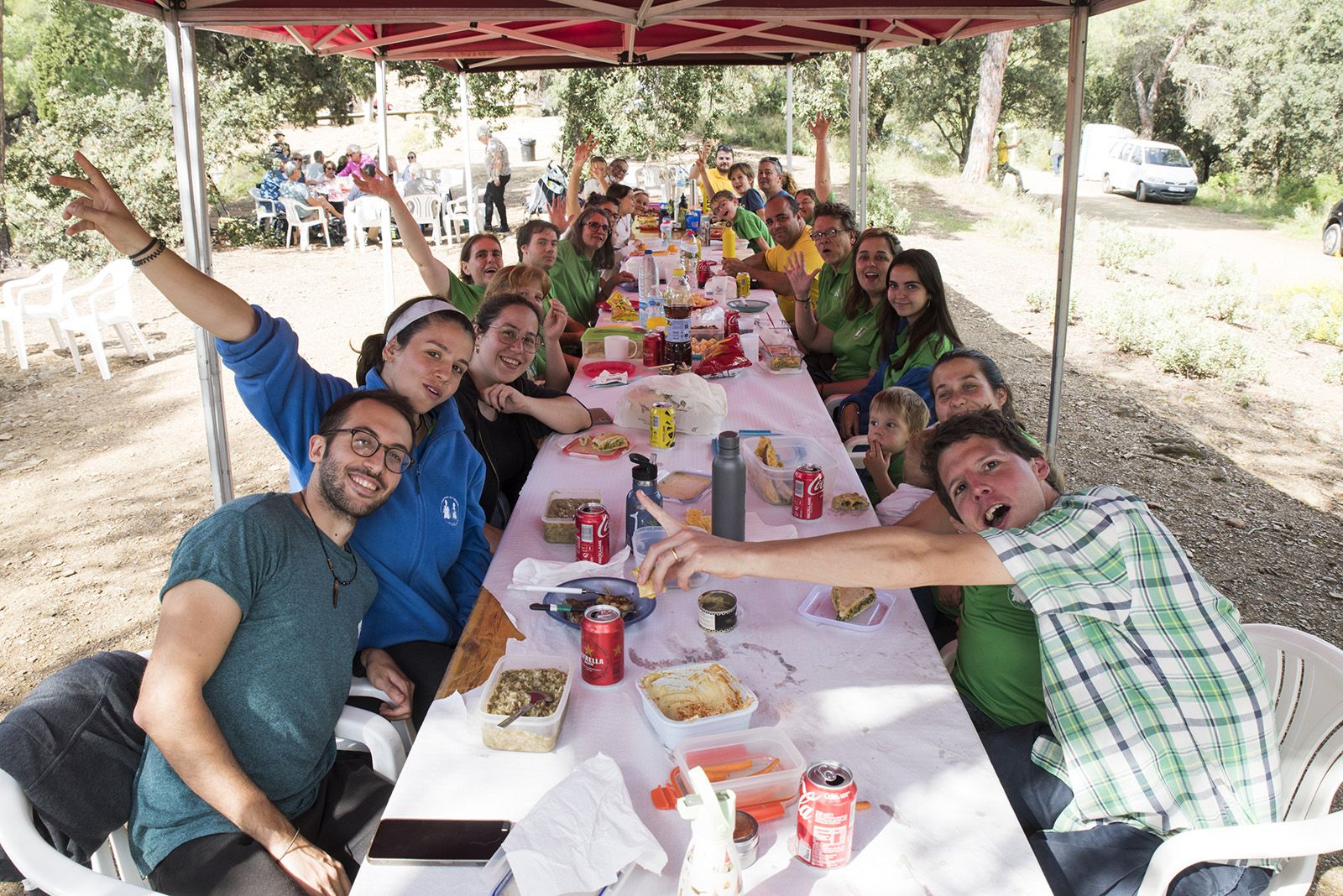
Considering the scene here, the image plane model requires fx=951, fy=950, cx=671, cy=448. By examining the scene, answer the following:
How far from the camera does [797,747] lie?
1.85 metres

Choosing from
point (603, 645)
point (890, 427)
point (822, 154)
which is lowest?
point (603, 645)

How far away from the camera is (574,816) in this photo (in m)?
1.58

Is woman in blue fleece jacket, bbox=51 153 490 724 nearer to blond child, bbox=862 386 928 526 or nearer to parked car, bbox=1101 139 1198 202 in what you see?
blond child, bbox=862 386 928 526

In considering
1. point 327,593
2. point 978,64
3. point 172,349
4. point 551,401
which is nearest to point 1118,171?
point 978,64

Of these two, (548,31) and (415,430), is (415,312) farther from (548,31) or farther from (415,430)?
(548,31)

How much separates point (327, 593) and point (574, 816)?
0.92 m

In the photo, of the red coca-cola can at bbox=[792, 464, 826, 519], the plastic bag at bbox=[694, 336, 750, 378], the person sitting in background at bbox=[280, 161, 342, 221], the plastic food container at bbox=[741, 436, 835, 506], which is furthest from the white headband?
the person sitting in background at bbox=[280, 161, 342, 221]

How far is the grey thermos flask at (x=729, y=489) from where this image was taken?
2.54 metres

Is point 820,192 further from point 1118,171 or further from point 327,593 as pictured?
point 1118,171

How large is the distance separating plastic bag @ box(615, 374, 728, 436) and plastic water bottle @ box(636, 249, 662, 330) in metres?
1.59

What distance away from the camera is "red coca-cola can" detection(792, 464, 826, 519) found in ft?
9.37

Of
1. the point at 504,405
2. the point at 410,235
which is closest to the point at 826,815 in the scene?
the point at 504,405

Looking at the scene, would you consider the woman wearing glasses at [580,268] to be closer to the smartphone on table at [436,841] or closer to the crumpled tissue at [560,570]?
the crumpled tissue at [560,570]

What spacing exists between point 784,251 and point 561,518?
17.6 feet
